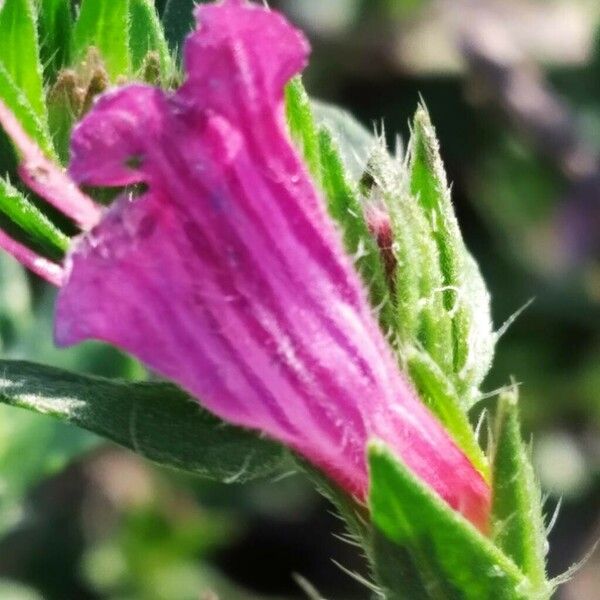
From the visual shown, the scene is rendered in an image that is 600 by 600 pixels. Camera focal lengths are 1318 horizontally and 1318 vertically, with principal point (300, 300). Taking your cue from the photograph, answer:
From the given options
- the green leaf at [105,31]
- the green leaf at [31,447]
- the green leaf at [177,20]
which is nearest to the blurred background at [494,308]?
the green leaf at [31,447]

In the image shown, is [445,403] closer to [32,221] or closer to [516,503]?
[516,503]

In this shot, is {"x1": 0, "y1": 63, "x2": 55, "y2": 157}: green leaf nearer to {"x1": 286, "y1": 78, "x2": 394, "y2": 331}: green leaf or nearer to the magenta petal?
the magenta petal

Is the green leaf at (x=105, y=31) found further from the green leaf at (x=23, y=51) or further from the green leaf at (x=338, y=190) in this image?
the green leaf at (x=338, y=190)

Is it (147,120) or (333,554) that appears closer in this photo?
(147,120)

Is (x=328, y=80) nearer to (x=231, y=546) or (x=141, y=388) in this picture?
(x=231, y=546)

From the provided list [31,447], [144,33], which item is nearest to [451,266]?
[144,33]

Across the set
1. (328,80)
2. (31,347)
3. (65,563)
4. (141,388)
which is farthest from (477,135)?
(141,388)
